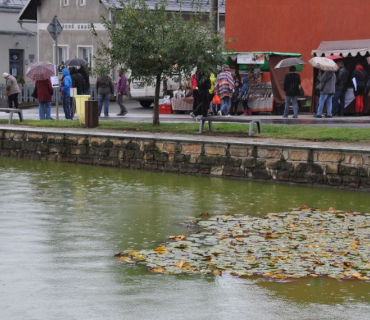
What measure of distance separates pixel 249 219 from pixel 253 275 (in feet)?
10.6

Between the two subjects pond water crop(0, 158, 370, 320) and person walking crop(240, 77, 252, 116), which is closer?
pond water crop(0, 158, 370, 320)

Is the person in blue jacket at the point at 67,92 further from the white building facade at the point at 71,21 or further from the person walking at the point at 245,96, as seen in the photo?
the white building facade at the point at 71,21

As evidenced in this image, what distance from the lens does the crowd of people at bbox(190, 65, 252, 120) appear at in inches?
928

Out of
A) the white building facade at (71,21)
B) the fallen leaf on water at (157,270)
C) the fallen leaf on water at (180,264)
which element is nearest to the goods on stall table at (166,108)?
the white building facade at (71,21)

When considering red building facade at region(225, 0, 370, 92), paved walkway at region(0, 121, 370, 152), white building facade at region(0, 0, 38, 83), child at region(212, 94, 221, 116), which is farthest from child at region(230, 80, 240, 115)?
white building facade at region(0, 0, 38, 83)

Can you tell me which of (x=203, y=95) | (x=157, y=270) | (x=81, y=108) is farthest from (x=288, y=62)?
(x=157, y=270)

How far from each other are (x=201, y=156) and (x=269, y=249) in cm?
756

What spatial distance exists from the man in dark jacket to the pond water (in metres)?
10.7

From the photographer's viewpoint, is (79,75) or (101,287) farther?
(79,75)

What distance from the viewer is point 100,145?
19.2 m

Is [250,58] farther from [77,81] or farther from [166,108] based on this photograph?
[77,81]

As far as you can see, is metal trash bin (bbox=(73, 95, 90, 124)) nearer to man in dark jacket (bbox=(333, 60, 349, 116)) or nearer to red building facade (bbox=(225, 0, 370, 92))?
man in dark jacket (bbox=(333, 60, 349, 116))

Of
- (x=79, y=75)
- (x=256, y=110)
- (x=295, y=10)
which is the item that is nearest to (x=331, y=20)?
(x=295, y=10)

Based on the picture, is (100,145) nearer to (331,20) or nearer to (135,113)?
(135,113)
